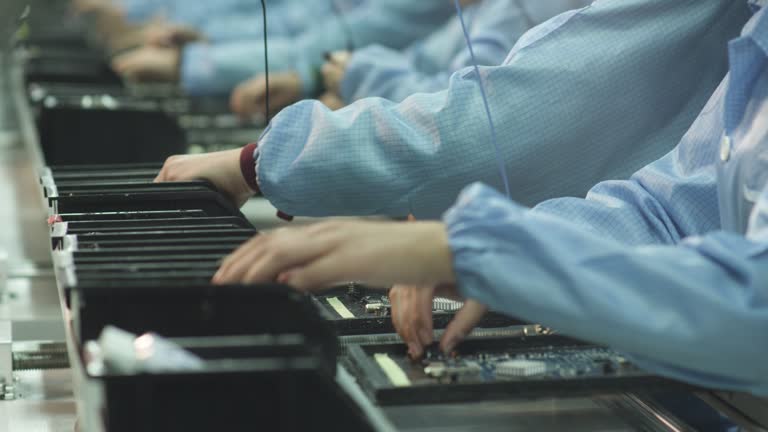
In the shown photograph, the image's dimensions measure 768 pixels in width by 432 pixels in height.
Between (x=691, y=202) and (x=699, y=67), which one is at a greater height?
(x=699, y=67)

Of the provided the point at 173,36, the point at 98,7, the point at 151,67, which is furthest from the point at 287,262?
the point at 98,7

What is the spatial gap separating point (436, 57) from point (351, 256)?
230 cm

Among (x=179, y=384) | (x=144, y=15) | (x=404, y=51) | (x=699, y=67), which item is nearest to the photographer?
(x=179, y=384)

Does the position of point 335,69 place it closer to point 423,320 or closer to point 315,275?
point 423,320

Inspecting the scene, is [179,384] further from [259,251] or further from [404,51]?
[404,51]

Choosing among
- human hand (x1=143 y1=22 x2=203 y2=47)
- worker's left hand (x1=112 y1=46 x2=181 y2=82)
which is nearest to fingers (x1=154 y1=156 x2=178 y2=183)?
worker's left hand (x1=112 y1=46 x2=181 y2=82)

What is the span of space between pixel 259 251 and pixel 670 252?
0.95ft

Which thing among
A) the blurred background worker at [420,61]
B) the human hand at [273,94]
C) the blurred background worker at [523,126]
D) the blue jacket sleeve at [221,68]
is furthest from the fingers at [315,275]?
the blue jacket sleeve at [221,68]

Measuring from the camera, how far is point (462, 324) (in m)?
Result: 0.92

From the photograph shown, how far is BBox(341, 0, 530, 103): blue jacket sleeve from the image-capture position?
2.47 meters

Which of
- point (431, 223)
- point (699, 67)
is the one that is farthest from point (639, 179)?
point (431, 223)

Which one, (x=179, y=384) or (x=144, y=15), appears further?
(x=144, y=15)

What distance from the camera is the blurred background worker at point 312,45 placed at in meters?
3.35

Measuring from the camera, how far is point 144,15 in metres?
5.45
